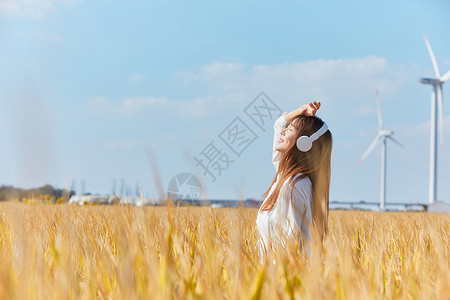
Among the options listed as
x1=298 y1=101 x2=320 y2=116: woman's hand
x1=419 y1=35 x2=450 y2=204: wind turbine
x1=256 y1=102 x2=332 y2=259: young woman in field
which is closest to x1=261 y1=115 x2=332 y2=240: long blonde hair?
A: x1=256 y1=102 x2=332 y2=259: young woman in field

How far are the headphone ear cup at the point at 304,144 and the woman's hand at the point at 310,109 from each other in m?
0.33

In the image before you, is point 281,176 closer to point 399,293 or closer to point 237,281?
point 399,293

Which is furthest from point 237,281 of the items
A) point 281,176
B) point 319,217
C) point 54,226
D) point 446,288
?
point 54,226

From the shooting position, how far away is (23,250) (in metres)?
1.31

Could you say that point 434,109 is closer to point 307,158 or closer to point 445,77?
point 445,77

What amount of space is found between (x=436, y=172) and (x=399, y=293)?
2912 centimetres

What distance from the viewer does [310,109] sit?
340 centimetres

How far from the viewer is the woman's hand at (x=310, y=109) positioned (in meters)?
3.37

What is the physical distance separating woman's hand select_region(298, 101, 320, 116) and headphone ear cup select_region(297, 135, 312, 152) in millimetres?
329

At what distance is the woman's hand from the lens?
11.1ft

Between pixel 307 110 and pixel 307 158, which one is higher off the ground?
pixel 307 110

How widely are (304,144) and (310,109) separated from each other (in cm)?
39

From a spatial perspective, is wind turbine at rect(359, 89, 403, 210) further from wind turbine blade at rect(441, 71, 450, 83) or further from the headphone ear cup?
the headphone ear cup

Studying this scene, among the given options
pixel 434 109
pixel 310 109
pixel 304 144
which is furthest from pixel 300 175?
pixel 434 109
